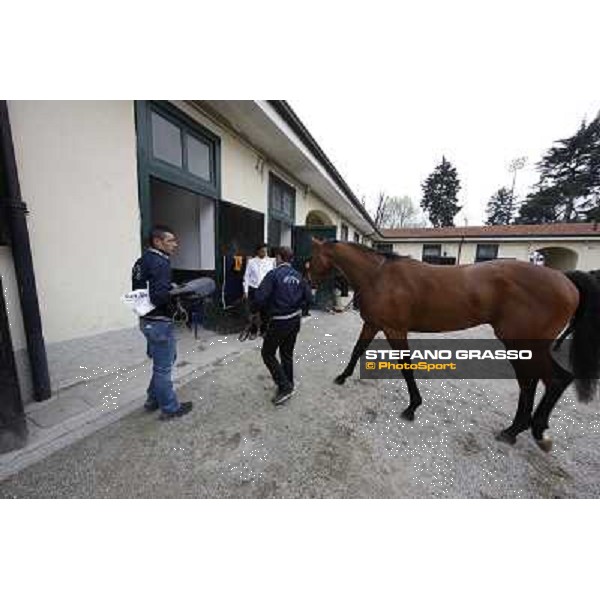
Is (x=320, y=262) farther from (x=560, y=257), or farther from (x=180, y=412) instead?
(x=560, y=257)

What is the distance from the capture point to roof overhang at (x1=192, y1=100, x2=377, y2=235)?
385cm

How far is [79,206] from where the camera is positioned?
8.55ft

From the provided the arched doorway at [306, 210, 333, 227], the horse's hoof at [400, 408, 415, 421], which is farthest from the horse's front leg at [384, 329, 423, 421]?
the arched doorway at [306, 210, 333, 227]

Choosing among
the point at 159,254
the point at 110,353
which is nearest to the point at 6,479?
the point at 110,353

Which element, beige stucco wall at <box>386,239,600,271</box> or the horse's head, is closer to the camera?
the horse's head

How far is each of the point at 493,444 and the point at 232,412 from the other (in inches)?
87.5

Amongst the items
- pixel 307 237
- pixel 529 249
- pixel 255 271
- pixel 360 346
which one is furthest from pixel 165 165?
pixel 529 249

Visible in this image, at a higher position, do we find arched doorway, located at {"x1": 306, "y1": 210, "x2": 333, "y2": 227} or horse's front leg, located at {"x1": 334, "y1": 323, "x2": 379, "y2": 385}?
arched doorway, located at {"x1": 306, "y1": 210, "x2": 333, "y2": 227}

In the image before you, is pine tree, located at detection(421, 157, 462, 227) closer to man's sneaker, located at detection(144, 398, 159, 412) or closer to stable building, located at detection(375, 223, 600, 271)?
stable building, located at detection(375, 223, 600, 271)

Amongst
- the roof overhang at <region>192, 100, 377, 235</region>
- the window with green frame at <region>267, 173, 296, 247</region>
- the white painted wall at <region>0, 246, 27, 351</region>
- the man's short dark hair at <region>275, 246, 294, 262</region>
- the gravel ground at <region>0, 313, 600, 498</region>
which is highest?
the roof overhang at <region>192, 100, 377, 235</region>

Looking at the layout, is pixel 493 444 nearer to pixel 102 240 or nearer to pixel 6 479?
pixel 6 479

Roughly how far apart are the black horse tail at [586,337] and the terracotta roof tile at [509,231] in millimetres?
19431

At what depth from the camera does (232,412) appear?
8.29 ft

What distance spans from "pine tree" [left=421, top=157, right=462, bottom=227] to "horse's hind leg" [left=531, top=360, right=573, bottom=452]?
36.2 metres
